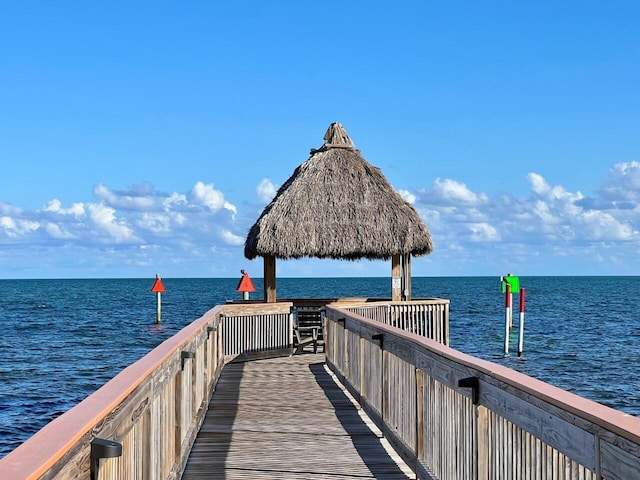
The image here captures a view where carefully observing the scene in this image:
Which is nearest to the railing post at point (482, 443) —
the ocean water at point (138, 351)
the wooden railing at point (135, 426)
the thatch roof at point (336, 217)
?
the wooden railing at point (135, 426)

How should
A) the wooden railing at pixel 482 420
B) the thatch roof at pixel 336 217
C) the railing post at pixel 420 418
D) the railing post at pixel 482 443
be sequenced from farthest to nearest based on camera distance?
the thatch roof at pixel 336 217 < the railing post at pixel 420 418 < the railing post at pixel 482 443 < the wooden railing at pixel 482 420

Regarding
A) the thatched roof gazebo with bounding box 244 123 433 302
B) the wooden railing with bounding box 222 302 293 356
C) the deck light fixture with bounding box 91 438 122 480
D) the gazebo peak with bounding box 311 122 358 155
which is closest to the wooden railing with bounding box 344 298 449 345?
the thatched roof gazebo with bounding box 244 123 433 302

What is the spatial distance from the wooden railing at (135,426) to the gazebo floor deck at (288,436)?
25 cm

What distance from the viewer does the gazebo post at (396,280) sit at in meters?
19.1

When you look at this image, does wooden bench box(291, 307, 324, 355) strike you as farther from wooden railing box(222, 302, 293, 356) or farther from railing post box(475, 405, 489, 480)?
railing post box(475, 405, 489, 480)

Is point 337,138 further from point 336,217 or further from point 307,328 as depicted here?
point 307,328

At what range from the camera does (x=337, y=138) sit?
2111cm

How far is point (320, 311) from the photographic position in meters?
16.9

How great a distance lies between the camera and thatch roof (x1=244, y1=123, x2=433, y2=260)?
758 inches

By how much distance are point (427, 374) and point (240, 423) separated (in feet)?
10.7

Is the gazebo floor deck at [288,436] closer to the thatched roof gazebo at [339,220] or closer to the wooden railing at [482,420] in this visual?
the wooden railing at [482,420]

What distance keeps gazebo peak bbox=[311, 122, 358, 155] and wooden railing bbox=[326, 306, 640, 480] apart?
12.8 m

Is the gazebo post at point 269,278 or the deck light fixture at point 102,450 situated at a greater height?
the gazebo post at point 269,278

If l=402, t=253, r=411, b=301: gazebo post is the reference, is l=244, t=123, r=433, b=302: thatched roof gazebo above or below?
above
